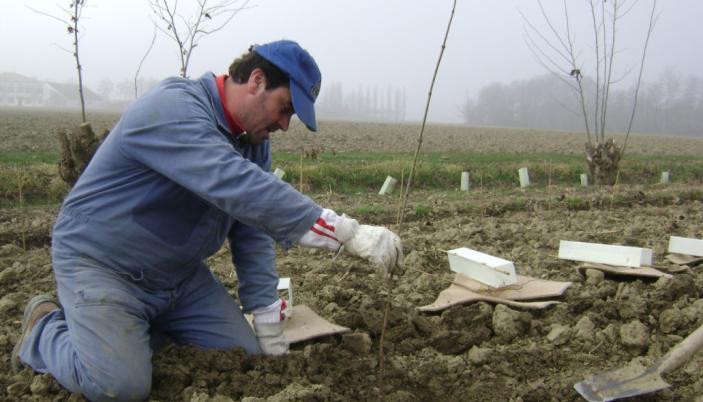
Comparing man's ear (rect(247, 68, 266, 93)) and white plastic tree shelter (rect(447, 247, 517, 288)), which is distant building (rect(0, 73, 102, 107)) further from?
man's ear (rect(247, 68, 266, 93))

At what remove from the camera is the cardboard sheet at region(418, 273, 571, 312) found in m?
3.06

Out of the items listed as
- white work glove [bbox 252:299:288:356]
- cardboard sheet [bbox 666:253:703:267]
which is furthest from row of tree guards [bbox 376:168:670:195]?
white work glove [bbox 252:299:288:356]

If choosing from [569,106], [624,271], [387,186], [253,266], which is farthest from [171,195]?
[569,106]

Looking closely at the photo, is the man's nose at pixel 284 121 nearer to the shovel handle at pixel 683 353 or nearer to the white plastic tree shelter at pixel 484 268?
the white plastic tree shelter at pixel 484 268

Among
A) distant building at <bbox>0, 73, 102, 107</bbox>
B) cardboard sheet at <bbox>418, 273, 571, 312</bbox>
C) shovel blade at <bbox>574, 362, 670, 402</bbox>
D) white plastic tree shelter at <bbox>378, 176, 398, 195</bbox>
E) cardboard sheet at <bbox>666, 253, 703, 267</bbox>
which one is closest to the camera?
shovel blade at <bbox>574, 362, 670, 402</bbox>

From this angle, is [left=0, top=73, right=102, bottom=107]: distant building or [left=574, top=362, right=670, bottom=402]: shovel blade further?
[left=0, top=73, right=102, bottom=107]: distant building

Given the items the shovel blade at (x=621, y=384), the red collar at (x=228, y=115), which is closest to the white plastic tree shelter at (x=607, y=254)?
the shovel blade at (x=621, y=384)

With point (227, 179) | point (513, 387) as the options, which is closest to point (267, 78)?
point (227, 179)

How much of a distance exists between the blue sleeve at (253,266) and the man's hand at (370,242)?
732mm

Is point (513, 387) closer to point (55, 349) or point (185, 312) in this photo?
point (185, 312)

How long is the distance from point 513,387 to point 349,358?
2.17 ft

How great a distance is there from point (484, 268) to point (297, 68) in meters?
1.61

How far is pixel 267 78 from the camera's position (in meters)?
2.22

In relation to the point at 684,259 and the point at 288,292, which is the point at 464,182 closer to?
the point at 684,259
